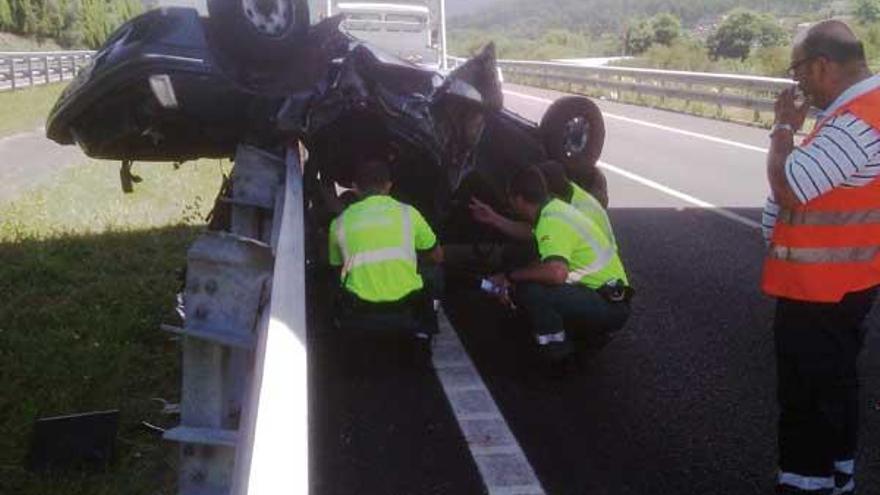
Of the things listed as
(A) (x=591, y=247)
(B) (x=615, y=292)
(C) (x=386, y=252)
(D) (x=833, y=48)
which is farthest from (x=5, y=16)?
(D) (x=833, y=48)

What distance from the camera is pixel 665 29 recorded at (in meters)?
63.8

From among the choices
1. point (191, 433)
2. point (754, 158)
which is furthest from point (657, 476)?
point (754, 158)

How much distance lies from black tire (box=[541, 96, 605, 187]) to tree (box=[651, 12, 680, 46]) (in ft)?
162

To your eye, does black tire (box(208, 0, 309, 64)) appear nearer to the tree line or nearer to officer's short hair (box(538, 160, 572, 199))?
officer's short hair (box(538, 160, 572, 199))

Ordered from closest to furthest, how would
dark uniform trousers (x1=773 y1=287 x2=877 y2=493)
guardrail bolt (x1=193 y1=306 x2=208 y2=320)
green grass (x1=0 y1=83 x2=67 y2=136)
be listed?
guardrail bolt (x1=193 y1=306 x2=208 y2=320) < dark uniform trousers (x1=773 y1=287 x2=877 y2=493) < green grass (x1=0 y1=83 x2=67 y2=136)

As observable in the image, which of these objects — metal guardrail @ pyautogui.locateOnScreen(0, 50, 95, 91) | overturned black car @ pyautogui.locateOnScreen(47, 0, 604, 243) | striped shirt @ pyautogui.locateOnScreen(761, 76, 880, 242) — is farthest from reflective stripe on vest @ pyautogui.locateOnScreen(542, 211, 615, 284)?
metal guardrail @ pyautogui.locateOnScreen(0, 50, 95, 91)

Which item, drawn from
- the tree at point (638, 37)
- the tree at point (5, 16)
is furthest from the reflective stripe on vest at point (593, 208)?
the tree at point (638, 37)

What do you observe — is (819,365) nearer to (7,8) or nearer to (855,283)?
(855,283)

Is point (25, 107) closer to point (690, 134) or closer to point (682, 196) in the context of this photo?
point (690, 134)

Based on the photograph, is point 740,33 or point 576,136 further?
point 740,33

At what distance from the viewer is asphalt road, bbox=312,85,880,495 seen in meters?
3.71

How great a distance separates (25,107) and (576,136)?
20.0 m

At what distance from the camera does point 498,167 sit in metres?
6.29

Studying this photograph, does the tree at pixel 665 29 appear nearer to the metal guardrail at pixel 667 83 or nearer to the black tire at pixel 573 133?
the metal guardrail at pixel 667 83
